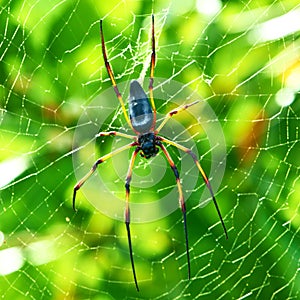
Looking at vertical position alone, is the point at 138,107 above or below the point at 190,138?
above

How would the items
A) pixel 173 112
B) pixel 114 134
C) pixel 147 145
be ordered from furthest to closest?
pixel 147 145 → pixel 114 134 → pixel 173 112

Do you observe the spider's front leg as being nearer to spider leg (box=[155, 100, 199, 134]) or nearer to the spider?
the spider

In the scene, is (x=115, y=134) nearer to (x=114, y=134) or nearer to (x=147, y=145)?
(x=114, y=134)

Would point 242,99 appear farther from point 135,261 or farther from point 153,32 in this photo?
point 135,261

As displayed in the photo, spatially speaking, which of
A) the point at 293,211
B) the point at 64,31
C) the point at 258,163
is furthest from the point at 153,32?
the point at 293,211

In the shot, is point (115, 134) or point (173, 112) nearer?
point (173, 112)

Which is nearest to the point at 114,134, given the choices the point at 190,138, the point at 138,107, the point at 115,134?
the point at 115,134

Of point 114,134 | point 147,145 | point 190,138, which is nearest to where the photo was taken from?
point 190,138

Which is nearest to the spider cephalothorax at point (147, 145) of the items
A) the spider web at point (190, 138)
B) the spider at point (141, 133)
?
the spider at point (141, 133)
